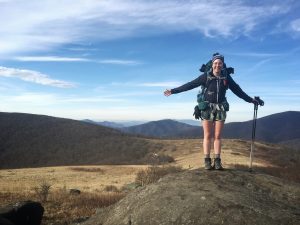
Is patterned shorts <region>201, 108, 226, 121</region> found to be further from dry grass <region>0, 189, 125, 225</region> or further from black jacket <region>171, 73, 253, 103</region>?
dry grass <region>0, 189, 125, 225</region>

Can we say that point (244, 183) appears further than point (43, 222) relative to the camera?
No

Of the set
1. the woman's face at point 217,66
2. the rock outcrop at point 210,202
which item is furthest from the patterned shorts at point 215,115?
the rock outcrop at point 210,202

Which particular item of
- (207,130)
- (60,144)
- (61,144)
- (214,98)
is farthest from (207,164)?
(60,144)

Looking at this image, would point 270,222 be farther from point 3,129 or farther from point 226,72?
point 3,129

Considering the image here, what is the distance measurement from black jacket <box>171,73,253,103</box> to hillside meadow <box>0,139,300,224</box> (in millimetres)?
4699

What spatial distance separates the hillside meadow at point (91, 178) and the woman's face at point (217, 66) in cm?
531

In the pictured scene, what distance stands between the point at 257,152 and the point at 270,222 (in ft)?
170

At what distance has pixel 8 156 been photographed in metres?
82.2

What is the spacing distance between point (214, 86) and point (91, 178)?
1191 inches

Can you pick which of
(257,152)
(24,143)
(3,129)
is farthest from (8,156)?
(257,152)

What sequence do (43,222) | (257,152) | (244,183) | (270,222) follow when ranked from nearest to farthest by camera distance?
(270,222)
(244,183)
(43,222)
(257,152)

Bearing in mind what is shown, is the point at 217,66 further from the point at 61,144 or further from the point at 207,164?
the point at 61,144

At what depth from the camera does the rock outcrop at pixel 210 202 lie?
726 cm

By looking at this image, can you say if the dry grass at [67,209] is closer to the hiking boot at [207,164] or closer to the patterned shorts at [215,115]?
the hiking boot at [207,164]
